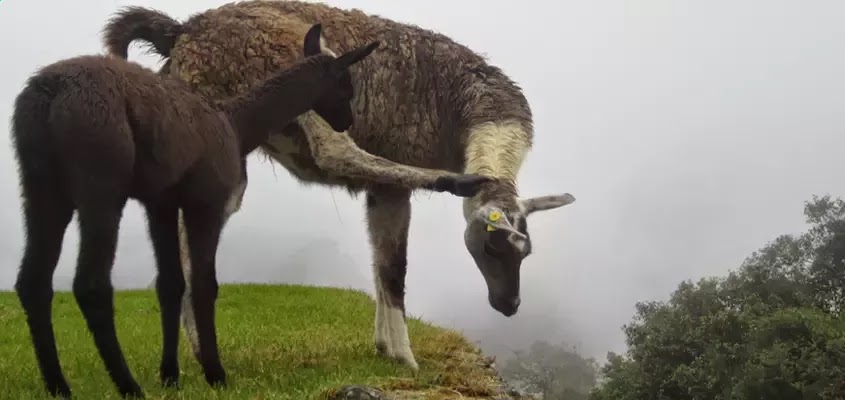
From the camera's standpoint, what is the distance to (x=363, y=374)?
6.54m

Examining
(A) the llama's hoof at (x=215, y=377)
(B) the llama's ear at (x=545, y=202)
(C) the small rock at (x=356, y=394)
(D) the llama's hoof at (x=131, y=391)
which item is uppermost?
(B) the llama's ear at (x=545, y=202)

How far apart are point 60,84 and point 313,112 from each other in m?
2.67

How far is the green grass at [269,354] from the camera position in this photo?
5.68 m

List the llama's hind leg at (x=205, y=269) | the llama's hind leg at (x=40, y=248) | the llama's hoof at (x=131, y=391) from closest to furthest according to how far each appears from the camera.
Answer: the llama's hind leg at (x=40, y=248) < the llama's hoof at (x=131, y=391) < the llama's hind leg at (x=205, y=269)

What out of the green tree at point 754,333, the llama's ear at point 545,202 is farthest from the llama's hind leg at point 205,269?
the green tree at point 754,333

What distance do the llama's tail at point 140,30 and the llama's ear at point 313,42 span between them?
1.59 metres

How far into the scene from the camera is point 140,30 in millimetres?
7379

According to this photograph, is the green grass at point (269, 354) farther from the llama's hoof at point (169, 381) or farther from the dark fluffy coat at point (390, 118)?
the dark fluffy coat at point (390, 118)

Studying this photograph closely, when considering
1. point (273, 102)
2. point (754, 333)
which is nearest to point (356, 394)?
point (273, 102)

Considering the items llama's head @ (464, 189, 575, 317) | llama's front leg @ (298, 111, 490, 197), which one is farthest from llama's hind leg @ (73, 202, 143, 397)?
llama's head @ (464, 189, 575, 317)

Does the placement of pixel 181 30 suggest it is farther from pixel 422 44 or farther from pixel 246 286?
pixel 246 286

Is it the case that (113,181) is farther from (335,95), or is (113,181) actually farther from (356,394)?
(335,95)

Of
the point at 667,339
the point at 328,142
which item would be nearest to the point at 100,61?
Result: the point at 328,142

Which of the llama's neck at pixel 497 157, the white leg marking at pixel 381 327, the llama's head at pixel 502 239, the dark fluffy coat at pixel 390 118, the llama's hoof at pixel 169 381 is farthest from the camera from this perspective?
the white leg marking at pixel 381 327
